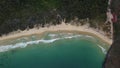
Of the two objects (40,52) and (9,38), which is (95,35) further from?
(9,38)

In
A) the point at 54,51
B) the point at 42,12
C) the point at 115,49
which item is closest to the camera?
the point at 115,49

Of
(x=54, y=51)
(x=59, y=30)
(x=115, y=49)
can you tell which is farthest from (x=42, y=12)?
(x=115, y=49)

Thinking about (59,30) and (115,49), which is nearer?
(115,49)

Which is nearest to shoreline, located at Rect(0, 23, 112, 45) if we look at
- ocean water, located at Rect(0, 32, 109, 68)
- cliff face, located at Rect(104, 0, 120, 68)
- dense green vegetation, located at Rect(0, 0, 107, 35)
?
ocean water, located at Rect(0, 32, 109, 68)

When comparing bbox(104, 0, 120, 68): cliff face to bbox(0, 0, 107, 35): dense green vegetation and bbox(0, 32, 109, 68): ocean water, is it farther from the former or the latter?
bbox(0, 0, 107, 35): dense green vegetation

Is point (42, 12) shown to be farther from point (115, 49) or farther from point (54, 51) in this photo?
point (115, 49)
